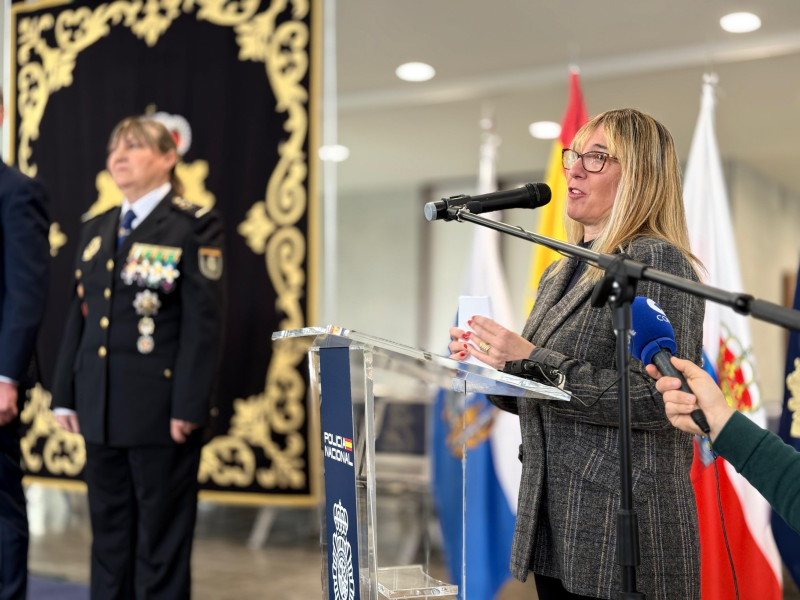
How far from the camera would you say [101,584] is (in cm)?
268

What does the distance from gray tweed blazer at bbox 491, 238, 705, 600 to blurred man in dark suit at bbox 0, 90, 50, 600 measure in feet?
5.46

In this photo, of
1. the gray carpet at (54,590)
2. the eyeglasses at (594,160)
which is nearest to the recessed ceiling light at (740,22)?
the eyeglasses at (594,160)

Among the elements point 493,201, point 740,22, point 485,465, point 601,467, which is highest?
point 740,22

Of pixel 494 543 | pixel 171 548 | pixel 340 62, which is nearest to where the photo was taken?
pixel 171 548

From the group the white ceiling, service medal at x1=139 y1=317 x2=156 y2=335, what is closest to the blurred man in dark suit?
service medal at x1=139 y1=317 x2=156 y2=335

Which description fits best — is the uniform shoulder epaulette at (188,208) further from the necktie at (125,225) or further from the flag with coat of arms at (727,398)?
the flag with coat of arms at (727,398)

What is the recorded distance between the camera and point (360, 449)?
4.64 feet

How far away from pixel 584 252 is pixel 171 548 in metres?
1.86

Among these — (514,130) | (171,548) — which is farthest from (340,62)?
(171,548)

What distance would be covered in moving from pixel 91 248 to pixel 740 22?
3136mm

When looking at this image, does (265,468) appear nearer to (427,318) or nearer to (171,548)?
(171,548)

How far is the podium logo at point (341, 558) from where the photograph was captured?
4.68 ft

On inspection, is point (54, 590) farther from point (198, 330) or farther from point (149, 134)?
point (149, 134)

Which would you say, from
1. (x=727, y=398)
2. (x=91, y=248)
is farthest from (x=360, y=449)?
(x=727, y=398)
